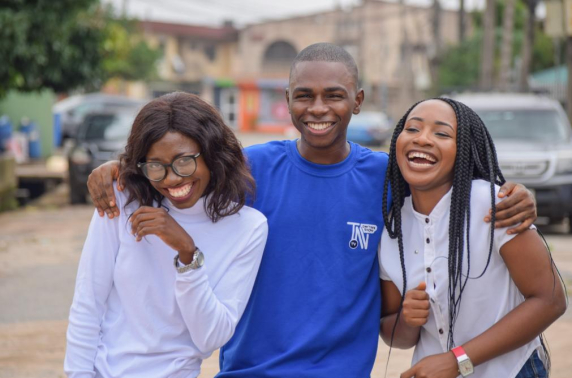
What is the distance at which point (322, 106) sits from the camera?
297 cm

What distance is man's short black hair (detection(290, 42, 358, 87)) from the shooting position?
3.02 metres

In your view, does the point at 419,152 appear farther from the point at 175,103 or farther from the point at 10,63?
Result: the point at 10,63

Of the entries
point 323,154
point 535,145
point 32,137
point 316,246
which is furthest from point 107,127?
point 316,246

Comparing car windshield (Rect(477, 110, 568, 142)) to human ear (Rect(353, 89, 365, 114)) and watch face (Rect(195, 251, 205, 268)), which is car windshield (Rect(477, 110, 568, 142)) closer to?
human ear (Rect(353, 89, 365, 114))

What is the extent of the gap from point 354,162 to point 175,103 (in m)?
0.70

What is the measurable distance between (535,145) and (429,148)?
28.6 ft

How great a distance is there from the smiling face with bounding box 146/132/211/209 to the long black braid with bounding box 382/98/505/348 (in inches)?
26.0

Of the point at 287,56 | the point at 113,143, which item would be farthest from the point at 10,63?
the point at 287,56

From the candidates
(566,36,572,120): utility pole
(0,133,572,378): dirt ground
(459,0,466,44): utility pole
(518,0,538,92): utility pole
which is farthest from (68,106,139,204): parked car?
(459,0,466,44): utility pole

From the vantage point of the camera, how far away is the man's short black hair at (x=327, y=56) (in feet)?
9.91

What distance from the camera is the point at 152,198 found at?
279cm

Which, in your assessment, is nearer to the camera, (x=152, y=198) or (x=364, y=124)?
(x=152, y=198)

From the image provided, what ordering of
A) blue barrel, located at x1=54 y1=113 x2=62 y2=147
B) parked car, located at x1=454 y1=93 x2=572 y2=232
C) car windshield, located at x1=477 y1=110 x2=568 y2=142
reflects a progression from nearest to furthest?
parked car, located at x1=454 y1=93 x2=572 y2=232 → car windshield, located at x1=477 y1=110 x2=568 y2=142 → blue barrel, located at x1=54 y1=113 x2=62 y2=147

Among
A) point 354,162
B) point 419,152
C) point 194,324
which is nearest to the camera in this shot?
point 194,324
